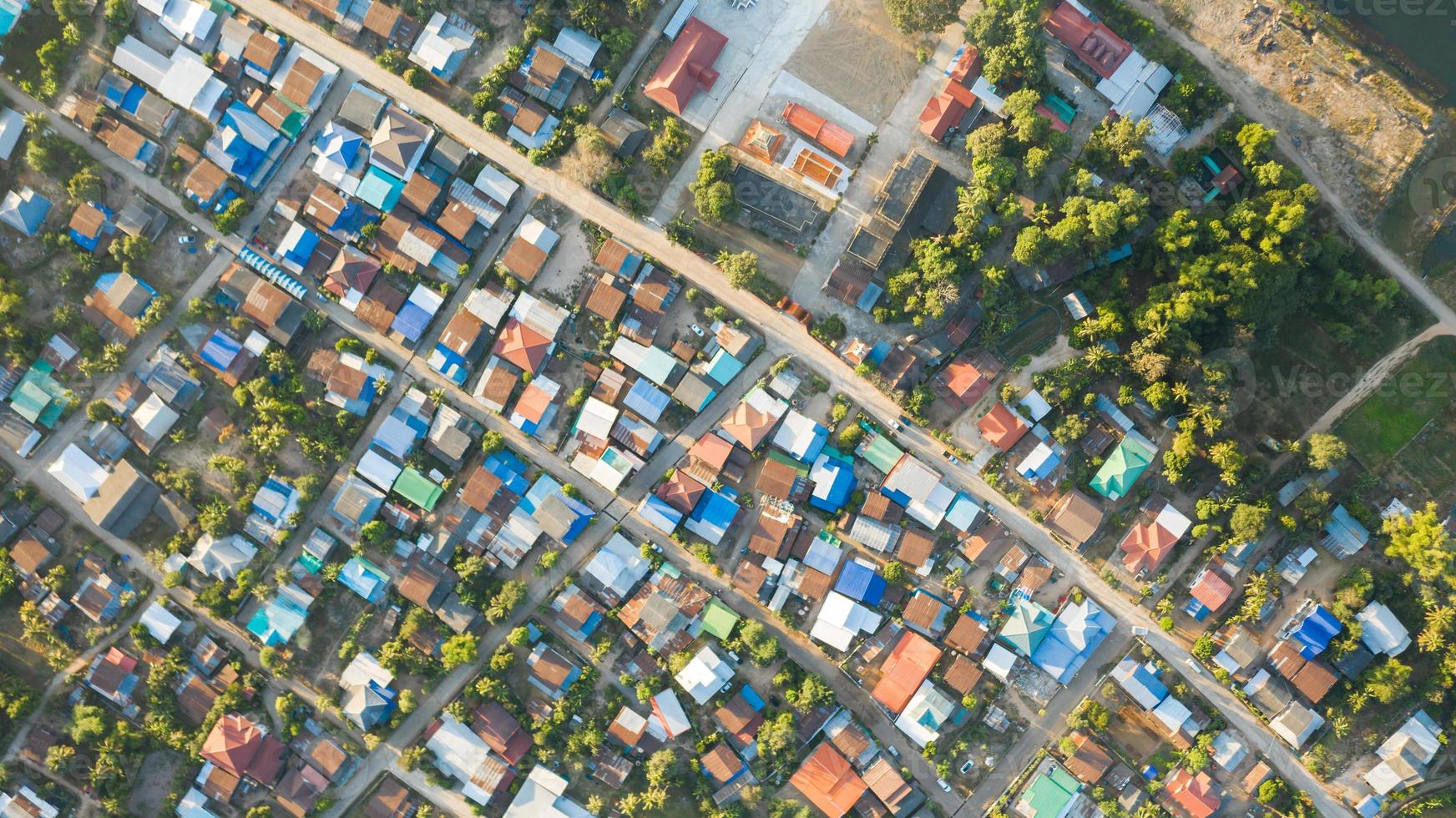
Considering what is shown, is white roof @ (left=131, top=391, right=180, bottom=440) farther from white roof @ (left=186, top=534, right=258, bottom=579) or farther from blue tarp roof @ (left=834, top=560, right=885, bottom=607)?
blue tarp roof @ (left=834, top=560, right=885, bottom=607)

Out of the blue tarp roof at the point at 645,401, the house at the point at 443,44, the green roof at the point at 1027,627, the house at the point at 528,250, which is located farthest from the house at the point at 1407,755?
the house at the point at 443,44

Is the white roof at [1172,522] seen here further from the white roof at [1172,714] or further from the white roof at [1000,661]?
the white roof at [1000,661]

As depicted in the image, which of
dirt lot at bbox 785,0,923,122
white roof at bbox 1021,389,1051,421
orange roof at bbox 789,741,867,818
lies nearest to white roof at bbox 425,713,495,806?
orange roof at bbox 789,741,867,818

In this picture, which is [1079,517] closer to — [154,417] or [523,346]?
[523,346]

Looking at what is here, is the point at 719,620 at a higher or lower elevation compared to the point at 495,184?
lower

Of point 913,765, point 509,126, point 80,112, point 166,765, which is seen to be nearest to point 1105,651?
point 913,765

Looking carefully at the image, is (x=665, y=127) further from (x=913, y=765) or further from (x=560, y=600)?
(x=913, y=765)

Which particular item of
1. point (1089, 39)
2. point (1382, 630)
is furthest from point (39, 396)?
point (1382, 630)
